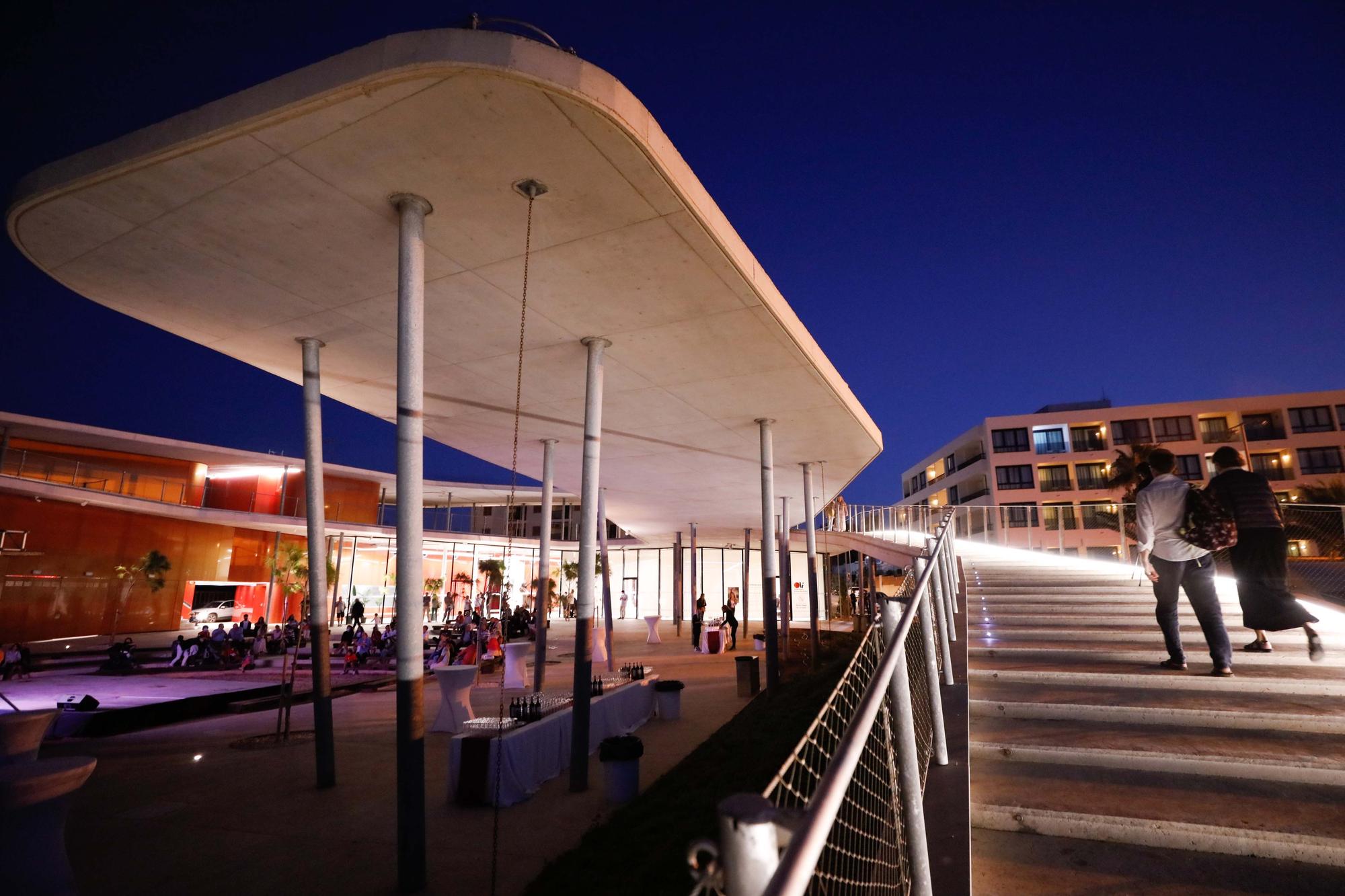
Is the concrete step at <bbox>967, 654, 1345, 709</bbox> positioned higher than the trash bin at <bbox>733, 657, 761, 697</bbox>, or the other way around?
the concrete step at <bbox>967, 654, 1345, 709</bbox>

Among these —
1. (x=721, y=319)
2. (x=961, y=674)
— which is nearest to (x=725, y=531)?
(x=721, y=319)

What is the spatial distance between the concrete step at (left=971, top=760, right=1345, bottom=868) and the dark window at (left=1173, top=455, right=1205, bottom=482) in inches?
1656

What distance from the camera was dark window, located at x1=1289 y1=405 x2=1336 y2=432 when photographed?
34.6 meters

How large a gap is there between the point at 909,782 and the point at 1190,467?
150 feet

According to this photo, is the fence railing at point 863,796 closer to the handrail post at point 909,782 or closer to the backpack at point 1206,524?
the handrail post at point 909,782

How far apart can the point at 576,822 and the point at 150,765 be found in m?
5.75

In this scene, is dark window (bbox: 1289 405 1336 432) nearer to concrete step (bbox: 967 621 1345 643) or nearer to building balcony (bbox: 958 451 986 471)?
building balcony (bbox: 958 451 986 471)

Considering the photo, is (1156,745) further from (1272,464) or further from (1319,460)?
(1319,460)

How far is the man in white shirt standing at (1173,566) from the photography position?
419cm

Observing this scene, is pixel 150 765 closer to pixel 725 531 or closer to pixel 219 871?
pixel 219 871

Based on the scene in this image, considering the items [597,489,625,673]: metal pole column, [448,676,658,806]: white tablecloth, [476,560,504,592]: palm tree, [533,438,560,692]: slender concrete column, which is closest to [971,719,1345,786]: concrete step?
[448,676,658,806]: white tablecloth

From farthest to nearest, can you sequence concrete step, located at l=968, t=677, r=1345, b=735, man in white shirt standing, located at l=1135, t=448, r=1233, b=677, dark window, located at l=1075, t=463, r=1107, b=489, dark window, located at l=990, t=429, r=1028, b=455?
dark window, located at l=990, t=429, r=1028, b=455
dark window, located at l=1075, t=463, r=1107, b=489
man in white shirt standing, located at l=1135, t=448, r=1233, b=677
concrete step, located at l=968, t=677, r=1345, b=735

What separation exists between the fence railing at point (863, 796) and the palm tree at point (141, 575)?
86.3ft

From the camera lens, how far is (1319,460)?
113 ft
